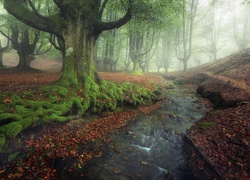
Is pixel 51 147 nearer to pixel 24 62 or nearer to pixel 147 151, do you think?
pixel 147 151

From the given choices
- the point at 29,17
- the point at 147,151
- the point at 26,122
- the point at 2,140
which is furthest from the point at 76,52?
the point at 147,151

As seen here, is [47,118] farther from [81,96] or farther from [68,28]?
[68,28]

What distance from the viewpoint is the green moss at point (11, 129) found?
19.2 ft

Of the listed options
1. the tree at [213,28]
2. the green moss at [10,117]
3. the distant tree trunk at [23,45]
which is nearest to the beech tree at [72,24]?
the green moss at [10,117]

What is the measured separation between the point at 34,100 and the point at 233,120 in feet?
31.6

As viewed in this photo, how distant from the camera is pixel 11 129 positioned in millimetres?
6012

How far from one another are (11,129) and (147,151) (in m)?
5.37

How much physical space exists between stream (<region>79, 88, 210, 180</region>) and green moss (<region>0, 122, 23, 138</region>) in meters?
2.81

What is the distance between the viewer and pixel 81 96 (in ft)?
33.6

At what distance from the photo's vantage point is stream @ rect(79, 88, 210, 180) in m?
5.80

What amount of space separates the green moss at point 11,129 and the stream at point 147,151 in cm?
281

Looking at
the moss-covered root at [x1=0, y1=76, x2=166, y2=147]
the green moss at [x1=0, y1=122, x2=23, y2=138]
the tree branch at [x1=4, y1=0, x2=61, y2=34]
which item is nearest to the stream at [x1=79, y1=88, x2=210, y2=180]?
the moss-covered root at [x1=0, y1=76, x2=166, y2=147]

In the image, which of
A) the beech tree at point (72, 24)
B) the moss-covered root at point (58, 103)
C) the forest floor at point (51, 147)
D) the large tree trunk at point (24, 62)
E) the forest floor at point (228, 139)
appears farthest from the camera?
the large tree trunk at point (24, 62)

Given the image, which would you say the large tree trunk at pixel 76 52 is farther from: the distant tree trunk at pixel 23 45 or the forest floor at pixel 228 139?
the distant tree trunk at pixel 23 45
